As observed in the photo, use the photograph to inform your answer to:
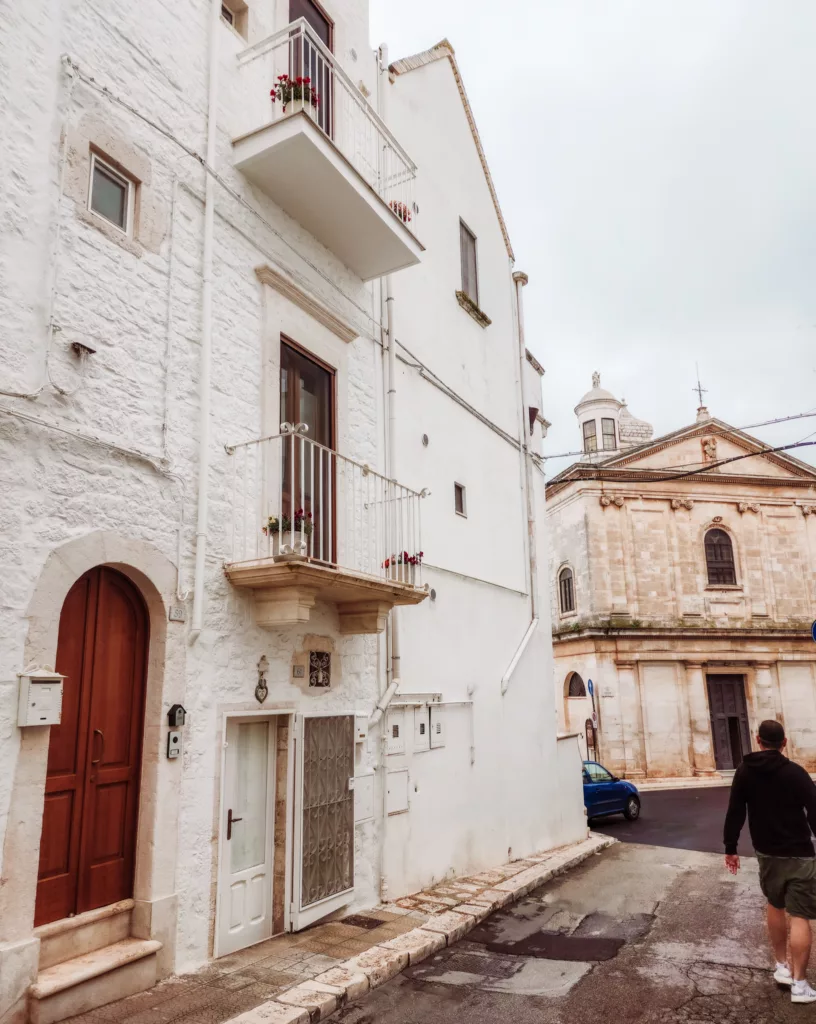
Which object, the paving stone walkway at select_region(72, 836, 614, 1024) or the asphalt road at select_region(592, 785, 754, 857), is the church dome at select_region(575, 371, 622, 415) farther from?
the paving stone walkway at select_region(72, 836, 614, 1024)

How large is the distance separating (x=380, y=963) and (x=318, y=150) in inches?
264

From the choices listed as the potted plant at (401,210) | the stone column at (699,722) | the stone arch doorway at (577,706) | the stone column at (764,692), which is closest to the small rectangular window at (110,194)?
the potted plant at (401,210)

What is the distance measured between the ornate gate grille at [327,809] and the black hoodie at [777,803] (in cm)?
342

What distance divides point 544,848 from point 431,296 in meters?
8.20

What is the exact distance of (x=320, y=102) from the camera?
8531 mm

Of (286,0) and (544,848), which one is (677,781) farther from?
(286,0)

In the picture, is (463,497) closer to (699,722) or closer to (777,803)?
(777,803)

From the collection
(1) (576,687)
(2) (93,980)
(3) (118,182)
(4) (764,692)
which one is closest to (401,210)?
(3) (118,182)

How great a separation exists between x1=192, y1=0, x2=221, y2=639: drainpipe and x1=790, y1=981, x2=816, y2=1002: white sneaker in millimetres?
4712

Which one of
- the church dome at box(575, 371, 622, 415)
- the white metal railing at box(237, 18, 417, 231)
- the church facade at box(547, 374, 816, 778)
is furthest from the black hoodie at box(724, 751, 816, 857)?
the church dome at box(575, 371, 622, 415)

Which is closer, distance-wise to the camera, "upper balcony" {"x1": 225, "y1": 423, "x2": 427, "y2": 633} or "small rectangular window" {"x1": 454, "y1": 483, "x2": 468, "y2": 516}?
"upper balcony" {"x1": 225, "y1": 423, "x2": 427, "y2": 633}

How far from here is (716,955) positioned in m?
6.39

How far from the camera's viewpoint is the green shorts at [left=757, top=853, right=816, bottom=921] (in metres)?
5.25

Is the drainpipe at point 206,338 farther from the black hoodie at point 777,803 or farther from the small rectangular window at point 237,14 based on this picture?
the black hoodie at point 777,803
